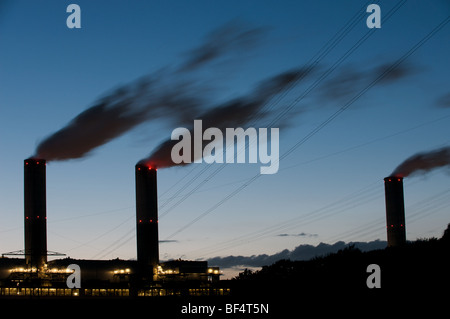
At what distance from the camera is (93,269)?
Result: 115312mm

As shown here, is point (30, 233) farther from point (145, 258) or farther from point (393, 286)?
Result: point (393, 286)

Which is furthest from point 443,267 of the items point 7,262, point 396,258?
point 7,262

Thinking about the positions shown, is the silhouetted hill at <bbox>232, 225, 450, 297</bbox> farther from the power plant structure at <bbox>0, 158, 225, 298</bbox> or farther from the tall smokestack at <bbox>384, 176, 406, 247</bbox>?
the power plant structure at <bbox>0, 158, 225, 298</bbox>

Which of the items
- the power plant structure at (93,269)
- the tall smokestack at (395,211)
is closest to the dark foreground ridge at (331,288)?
the power plant structure at (93,269)

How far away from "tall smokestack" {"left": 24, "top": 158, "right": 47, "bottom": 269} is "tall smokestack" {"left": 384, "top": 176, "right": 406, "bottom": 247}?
64403mm

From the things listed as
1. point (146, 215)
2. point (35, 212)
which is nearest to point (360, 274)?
point (146, 215)

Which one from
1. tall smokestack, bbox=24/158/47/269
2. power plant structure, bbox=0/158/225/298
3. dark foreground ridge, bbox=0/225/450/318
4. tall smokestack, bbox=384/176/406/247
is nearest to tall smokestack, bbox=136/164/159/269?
power plant structure, bbox=0/158/225/298

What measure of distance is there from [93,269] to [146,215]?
54.0ft

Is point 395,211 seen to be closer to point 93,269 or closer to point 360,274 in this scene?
point 360,274

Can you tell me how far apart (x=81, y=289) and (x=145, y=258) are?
12767 mm

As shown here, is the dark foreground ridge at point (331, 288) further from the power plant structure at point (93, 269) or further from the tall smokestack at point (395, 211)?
the tall smokestack at point (395, 211)
